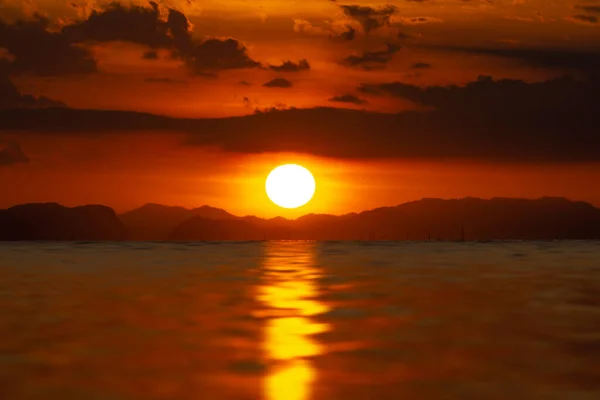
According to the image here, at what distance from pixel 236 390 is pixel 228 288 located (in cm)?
4381

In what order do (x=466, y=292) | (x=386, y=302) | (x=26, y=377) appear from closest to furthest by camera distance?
(x=26, y=377)
(x=386, y=302)
(x=466, y=292)

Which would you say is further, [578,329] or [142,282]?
[142,282]

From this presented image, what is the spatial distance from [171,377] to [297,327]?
13.6 meters

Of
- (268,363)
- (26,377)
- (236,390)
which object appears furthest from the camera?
(268,363)

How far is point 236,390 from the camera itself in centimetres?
2453

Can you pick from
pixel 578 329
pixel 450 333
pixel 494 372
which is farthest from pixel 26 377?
pixel 578 329

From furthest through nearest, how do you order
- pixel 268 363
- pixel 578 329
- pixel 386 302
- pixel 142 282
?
pixel 142 282 → pixel 386 302 → pixel 578 329 → pixel 268 363

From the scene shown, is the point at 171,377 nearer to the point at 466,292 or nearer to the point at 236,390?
the point at 236,390

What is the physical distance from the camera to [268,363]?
95.2 feet

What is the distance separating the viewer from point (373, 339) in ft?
117

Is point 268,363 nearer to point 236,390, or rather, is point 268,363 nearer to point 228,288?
point 236,390

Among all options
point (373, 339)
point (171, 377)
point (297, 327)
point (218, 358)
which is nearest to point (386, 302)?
point (297, 327)

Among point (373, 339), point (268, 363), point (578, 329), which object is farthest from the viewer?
point (578, 329)

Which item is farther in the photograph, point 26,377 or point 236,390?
point 26,377
